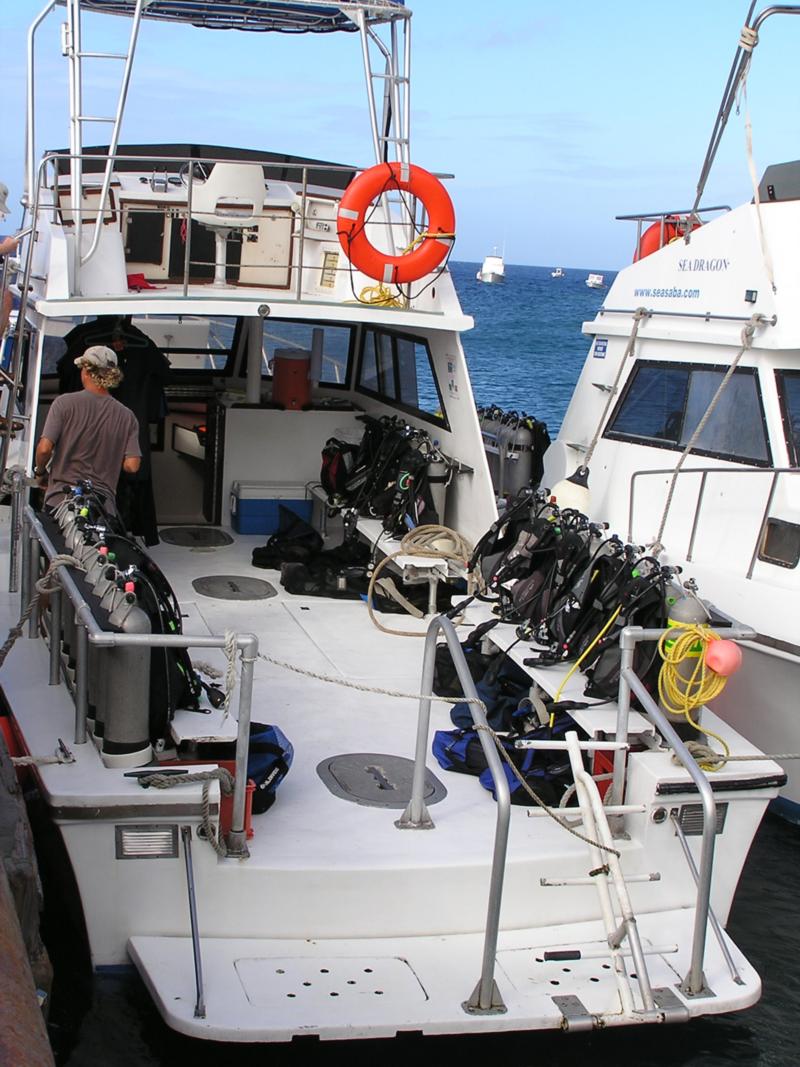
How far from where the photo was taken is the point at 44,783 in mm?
4285

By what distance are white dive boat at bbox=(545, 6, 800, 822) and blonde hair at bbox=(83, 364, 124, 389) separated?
308cm

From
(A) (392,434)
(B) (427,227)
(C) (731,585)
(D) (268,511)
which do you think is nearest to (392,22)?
(B) (427,227)

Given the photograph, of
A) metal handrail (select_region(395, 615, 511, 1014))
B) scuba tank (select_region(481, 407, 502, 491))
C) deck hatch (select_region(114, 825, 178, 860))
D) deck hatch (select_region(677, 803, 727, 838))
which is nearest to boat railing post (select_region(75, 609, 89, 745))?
deck hatch (select_region(114, 825, 178, 860))

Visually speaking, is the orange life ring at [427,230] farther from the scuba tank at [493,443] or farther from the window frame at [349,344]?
the scuba tank at [493,443]

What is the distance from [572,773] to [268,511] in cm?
447

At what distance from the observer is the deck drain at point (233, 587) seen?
24.6 feet

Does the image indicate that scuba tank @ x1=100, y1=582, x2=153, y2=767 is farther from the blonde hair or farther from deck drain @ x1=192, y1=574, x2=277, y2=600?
deck drain @ x1=192, y1=574, x2=277, y2=600

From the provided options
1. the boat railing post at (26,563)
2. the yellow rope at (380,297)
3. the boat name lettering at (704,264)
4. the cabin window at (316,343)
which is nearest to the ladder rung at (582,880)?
the boat railing post at (26,563)

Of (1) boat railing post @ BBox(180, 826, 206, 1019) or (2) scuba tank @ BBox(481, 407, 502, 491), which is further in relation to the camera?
(2) scuba tank @ BBox(481, 407, 502, 491)

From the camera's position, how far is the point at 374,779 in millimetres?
5188

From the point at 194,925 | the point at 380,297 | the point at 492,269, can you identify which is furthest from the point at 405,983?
the point at 492,269

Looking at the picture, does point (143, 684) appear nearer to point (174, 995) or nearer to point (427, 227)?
point (174, 995)

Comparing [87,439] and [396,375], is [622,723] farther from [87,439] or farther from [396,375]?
[396,375]

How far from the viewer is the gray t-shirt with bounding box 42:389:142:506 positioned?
6.23 m
